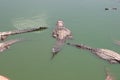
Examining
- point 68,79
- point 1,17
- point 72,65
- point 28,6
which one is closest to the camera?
point 68,79

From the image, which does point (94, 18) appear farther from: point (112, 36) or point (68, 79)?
point (68, 79)

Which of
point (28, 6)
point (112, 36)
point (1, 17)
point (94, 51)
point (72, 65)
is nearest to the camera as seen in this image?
point (72, 65)

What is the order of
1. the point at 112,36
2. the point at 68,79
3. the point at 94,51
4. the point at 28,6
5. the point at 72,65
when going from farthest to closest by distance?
the point at 28,6 → the point at 112,36 → the point at 94,51 → the point at 72,65 → the point at 68,79

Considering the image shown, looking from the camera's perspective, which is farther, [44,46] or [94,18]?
[94,18]

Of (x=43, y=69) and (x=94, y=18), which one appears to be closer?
(x=43, y=69)

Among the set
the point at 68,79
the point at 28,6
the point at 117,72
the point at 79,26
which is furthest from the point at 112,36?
the point at 28,6

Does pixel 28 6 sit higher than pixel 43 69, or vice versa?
pixel 28 6

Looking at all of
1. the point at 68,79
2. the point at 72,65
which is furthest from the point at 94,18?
the point at 68,79

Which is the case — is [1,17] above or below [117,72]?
above

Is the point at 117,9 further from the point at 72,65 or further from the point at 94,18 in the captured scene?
the point at 72,65
